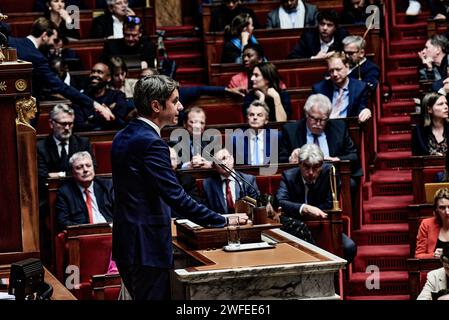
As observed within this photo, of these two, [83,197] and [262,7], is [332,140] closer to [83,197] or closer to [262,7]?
[83,197]

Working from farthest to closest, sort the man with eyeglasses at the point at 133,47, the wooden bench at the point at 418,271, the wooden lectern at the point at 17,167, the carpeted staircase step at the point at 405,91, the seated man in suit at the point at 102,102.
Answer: the carpeted staircase step at the point at 405,91, the man with eyeglasses at the point at 133,47, the seated man in suit at the point at 102,102, the wooden bench at the point at 418,271, the wooden lectern at the point at 17,167

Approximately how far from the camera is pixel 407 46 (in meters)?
5.60

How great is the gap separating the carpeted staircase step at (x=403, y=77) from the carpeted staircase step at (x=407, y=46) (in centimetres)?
19

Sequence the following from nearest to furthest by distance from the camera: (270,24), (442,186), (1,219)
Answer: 1. (1,219)
2. (442,186)
3. (270,24)

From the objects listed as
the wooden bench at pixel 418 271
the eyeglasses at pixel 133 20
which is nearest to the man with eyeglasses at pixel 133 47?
the eyeglasses at pixel 133 20

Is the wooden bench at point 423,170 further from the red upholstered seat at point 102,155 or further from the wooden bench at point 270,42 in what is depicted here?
the wooden bench at point 270,42

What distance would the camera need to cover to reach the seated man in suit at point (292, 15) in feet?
17.9

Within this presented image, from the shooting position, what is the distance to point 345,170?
4.01 metres

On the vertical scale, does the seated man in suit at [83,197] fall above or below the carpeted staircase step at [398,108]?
below

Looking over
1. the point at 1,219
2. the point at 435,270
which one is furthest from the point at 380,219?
the point at 1,219

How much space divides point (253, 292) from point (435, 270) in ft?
3.83

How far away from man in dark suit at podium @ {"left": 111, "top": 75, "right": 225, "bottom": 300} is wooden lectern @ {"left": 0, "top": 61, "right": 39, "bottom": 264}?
0.37m

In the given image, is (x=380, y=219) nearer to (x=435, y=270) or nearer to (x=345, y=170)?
(x=345, y=170)
